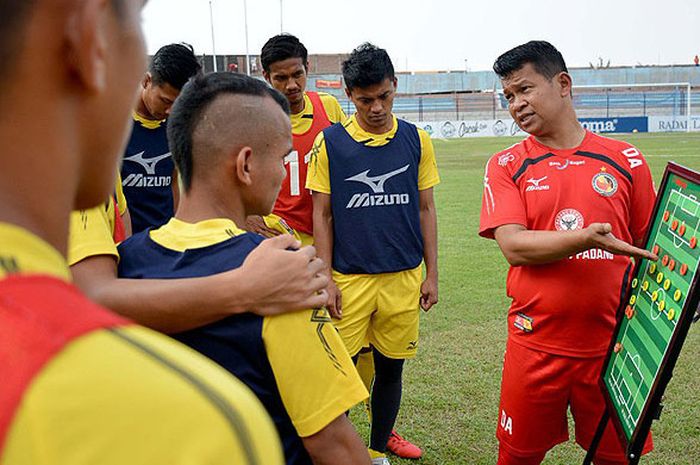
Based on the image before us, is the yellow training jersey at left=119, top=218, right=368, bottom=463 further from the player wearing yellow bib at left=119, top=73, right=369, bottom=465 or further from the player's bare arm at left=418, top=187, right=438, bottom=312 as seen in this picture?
the player's bare arm at left=418, top=187, right=438, bottom=312

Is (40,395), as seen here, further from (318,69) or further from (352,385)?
(318,69)

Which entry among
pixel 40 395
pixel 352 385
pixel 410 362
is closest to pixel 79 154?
pixel 40 395

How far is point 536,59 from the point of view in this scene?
3.49 meters

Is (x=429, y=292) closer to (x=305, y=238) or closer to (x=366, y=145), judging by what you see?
(x=305, y=238)

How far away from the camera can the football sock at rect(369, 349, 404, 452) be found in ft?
14.5

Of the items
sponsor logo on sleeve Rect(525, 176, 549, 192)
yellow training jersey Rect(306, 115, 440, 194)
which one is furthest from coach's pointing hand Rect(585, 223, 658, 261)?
yellow training jersey Rect(306, 115, 440, 194)

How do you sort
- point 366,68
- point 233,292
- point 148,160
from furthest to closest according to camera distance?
1. point 366,68
2. point 148,160
3. point 233,292

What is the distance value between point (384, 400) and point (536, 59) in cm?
220

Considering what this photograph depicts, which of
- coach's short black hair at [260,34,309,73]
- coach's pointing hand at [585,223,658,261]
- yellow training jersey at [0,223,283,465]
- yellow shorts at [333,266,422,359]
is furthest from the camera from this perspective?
coach's short black hair at [260,34,309,73]

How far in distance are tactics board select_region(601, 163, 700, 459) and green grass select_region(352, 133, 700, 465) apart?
65.1 inches

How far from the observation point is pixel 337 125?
457cm

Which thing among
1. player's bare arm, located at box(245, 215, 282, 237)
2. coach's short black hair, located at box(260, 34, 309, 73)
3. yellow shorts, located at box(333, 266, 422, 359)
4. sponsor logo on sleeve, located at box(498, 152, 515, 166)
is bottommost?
yellow shorts, located at box(333, 266, 422, 359)

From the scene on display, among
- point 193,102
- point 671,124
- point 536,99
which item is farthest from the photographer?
point 671,124

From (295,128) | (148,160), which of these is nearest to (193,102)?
(148,160)
